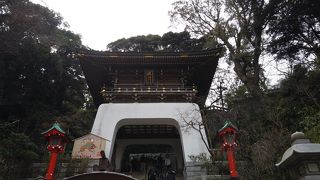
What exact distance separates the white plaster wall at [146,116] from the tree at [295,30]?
252 inches

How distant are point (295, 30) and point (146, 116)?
939 centimetres

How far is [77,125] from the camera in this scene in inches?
928

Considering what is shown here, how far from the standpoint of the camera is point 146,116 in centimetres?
1498

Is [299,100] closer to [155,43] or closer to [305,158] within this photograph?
[305,158]

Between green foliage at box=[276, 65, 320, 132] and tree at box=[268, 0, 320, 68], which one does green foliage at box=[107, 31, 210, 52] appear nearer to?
tree at box=[268, 0, 320, 68]

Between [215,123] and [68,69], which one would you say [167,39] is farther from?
[215,123]

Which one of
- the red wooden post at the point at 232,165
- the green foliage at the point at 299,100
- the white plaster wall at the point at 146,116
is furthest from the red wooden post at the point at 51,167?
the green foliage at the point at 299,100

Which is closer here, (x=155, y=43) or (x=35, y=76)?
(x=35, y=76)

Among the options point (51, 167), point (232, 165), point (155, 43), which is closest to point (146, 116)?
point (51, 167)

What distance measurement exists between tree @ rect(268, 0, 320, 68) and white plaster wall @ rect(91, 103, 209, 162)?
6393mm

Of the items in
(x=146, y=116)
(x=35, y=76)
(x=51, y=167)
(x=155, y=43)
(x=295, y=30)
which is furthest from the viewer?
(x=155, y=43)

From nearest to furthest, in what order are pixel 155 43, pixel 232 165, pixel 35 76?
1. pixel 232 165
2. pixel 35 76
3. pixel 155 43

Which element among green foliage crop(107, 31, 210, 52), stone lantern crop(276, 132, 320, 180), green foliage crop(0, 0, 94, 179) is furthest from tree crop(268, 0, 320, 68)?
green foliage crop(107, 31, 210, 52)

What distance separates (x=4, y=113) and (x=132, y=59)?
12.7 metres
